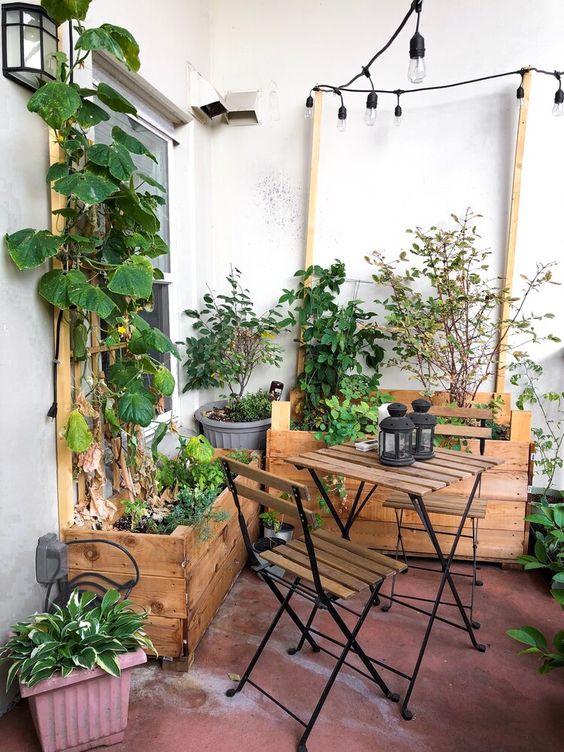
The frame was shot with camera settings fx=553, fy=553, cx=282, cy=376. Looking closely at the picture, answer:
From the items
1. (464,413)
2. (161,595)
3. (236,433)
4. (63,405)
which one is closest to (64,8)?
(63,405)

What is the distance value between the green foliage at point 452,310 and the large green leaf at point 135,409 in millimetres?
1754

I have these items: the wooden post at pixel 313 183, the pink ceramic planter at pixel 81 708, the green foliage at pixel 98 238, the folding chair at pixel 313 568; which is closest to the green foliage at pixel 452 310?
the wooden post at pixel 313 183

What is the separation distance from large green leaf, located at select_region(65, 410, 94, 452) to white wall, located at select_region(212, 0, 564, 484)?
201 cm

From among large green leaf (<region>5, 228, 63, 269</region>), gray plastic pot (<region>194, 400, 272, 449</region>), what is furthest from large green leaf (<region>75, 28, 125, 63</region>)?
gray plastic pot (<region>194, 400, 272, 449</region>)

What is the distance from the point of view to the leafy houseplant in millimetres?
1879

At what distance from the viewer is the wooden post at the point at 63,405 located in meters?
2.11

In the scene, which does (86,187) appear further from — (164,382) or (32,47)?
(164,382)

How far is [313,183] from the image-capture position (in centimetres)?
374

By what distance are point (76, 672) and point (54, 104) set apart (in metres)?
1.80

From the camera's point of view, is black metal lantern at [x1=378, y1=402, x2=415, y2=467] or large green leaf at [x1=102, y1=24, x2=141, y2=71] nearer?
large green leaf at [x1=102, y1=24, x2=141, y2=71]

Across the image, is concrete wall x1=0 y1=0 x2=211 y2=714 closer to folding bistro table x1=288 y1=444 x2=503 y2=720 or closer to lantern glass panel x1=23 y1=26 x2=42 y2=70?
lantern glass panel x1=23 y1=26 x2=42 y2=70

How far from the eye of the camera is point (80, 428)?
2104 mm

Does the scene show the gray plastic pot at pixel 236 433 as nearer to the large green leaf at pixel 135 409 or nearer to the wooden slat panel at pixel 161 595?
the large green leaf at pixel 135 409

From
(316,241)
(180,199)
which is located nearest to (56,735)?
(180,199)
